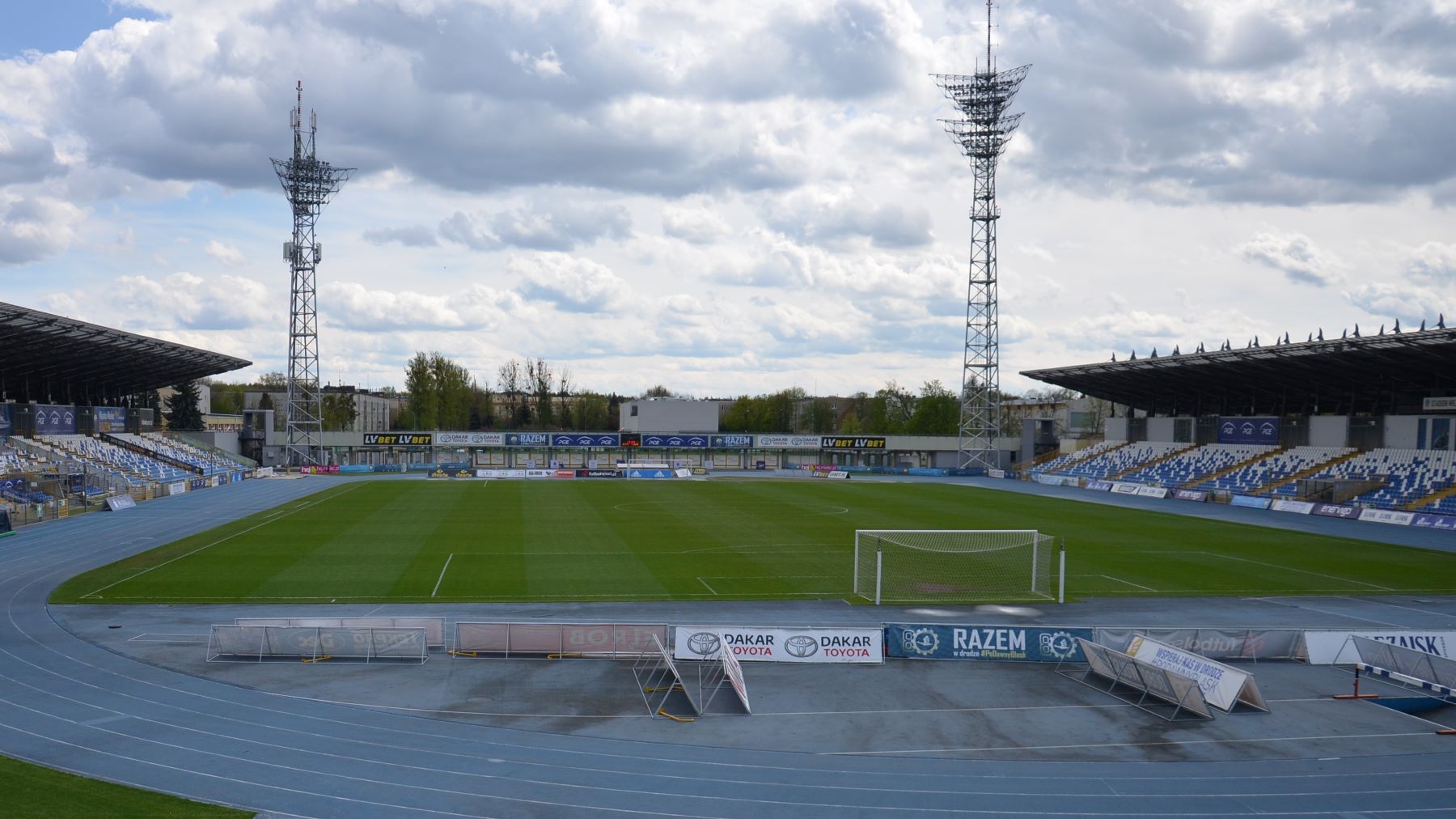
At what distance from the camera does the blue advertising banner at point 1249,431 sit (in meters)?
69.4

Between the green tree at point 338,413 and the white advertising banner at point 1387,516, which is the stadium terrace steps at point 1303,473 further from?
the green tree at point 338,413

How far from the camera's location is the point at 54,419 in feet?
218

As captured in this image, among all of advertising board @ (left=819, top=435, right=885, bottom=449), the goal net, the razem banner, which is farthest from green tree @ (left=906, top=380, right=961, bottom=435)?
the goal net

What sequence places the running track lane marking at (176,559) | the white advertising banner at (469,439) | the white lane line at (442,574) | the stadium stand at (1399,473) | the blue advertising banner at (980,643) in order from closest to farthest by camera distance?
the blue advertising banner at (980,643) → the running track lane marking at (176,559) → the white lane line at (442,574) → the stadium stand at (1399,473) → the white advertising banner at (469,439)

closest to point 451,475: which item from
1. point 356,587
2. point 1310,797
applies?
point 356,587

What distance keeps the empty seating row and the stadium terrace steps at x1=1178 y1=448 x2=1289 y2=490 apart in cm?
1622

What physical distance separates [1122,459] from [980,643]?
64049 mm

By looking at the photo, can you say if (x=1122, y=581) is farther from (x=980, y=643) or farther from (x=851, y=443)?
(x=851, y=443)

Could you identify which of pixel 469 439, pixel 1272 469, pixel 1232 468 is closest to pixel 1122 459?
pixel 1232 468

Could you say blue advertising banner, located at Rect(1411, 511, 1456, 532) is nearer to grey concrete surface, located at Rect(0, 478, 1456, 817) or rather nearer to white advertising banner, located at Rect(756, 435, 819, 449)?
grey concrete surface, located at Rect(0, 478, 1456, 817)

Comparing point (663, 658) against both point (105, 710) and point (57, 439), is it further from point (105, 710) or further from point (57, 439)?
point (57, 439)

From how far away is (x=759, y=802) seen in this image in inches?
571

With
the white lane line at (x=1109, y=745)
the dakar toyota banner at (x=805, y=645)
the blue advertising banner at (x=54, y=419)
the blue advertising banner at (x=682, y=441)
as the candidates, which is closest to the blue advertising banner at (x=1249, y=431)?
the blue advertising banner at (x=682, y=441)

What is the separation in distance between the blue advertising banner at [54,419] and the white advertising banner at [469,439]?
32.2 metres
